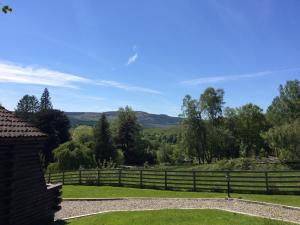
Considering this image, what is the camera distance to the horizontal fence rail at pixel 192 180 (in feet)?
60.8

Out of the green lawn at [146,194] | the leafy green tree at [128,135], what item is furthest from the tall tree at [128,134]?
the green lawn at [146,194]

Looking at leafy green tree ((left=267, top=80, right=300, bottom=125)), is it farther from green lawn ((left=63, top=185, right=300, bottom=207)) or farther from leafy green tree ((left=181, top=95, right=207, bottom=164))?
green lawn ((left=63, top=185, right=300, bottom=207))

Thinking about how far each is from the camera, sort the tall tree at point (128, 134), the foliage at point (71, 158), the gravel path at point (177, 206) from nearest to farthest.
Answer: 1. the gravel path at point (177, 206)
2. the foliage at point (71, 158)
3. the tall tree at point (128, 134)

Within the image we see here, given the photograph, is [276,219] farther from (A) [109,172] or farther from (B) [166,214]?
(A) [109,172]

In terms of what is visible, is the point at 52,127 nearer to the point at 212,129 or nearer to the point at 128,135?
the point at 128,135

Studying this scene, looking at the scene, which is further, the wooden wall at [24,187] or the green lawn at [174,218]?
the green lawn at [174,218]

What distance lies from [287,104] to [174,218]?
56.2 m

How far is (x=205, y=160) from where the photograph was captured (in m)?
62.5

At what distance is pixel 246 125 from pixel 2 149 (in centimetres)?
5793

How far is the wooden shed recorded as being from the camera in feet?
32.4

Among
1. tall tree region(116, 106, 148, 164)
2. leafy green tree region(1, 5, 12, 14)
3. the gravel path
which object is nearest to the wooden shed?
the gravel path

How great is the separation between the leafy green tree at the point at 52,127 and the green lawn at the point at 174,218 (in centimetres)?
4672

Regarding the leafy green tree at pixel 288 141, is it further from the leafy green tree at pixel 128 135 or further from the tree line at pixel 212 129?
the leafy green tree at pixel 128 135

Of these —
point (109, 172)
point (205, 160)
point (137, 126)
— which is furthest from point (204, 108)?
point (109, 172)
